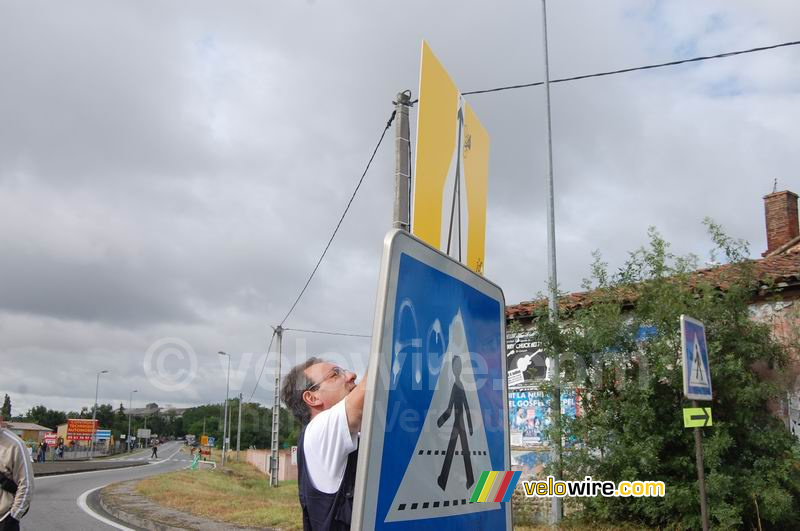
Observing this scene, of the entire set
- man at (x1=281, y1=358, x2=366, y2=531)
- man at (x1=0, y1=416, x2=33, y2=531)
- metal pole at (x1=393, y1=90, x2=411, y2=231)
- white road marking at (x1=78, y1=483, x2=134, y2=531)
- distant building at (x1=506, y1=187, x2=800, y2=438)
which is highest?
metal pole at (x1=393, y1=90, x2=411, y2=231)

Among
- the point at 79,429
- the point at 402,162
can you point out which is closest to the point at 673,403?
the point at 402,162

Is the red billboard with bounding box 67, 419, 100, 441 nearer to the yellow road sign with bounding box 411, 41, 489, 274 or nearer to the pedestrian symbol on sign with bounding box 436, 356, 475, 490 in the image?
A: the yellow road sign with bounding box 411, 41, 489, 274

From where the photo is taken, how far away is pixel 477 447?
1811 mm

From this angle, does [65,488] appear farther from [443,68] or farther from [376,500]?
[376,500]

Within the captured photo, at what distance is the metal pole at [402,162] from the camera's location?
23.5 feet

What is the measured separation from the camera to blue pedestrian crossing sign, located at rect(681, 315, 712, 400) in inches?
270

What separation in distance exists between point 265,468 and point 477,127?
46.2 meters

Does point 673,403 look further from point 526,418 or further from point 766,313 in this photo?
point 526,418

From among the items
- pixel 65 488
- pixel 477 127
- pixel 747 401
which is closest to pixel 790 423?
pixel 747 401

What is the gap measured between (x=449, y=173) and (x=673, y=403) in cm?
800

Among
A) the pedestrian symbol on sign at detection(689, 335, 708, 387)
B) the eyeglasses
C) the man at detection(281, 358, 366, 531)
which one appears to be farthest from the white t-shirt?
the pedestrian symbol on sign at detection(689, 335, 708, 387)

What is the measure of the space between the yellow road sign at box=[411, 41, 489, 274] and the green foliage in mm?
6934

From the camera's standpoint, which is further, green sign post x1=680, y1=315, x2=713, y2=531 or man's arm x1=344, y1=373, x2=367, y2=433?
green sign post x1=680, y1=315, x2=713, y2=531

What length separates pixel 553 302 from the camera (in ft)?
40.5
